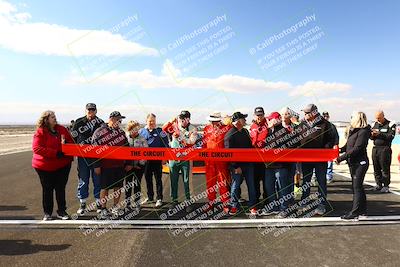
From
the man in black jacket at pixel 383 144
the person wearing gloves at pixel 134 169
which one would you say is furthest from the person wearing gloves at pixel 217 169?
the man in black jacket at pixel 383 144

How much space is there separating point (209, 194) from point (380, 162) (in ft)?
17.3

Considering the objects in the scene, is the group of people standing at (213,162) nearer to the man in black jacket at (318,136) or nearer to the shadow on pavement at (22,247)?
the man in black jacket at (318,136)

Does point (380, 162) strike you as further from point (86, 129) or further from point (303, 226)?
point (86, 129)

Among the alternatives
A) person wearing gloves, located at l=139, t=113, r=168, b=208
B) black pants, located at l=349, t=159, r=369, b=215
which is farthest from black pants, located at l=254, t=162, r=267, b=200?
person wearing gloves, located at l=139, t=113, r=168, b=208

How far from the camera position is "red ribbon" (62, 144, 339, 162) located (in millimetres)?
6629

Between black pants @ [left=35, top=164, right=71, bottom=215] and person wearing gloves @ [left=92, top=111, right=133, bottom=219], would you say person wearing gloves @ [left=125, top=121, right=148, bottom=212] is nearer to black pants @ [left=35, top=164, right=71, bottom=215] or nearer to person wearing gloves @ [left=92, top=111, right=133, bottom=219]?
person wearing gloves @ [left=92, top=111, right=133, bottom=219]

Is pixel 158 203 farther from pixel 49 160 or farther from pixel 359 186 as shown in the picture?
pixel 359 186

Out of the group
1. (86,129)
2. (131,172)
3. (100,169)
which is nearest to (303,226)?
(131,172)

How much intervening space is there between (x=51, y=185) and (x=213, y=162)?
3.18 meters

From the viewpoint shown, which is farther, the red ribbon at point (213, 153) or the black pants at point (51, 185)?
the red ribbon at point (213, 153)

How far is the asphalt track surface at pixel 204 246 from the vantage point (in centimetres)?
446

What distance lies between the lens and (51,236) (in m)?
5.38

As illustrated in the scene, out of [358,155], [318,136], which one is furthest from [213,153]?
[358,155]

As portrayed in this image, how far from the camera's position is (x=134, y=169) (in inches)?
279
